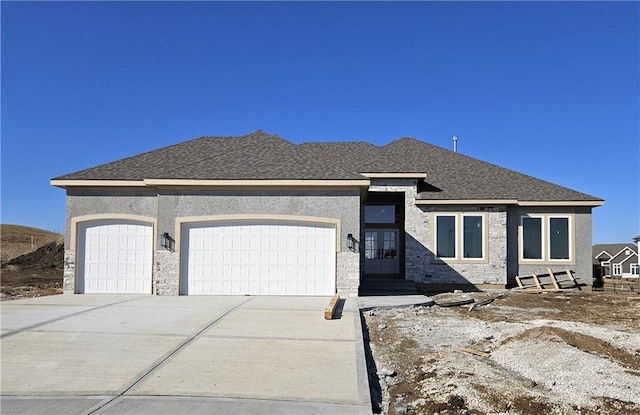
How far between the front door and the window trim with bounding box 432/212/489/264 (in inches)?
76.0

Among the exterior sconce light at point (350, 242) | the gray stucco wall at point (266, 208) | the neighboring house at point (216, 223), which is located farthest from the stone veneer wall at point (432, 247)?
the exterior sconce light at point (350, 242)

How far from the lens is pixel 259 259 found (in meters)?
13.2

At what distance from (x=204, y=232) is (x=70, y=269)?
14.0ft

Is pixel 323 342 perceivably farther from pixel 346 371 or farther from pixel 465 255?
pixel 465 255

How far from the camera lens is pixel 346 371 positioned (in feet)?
19.9

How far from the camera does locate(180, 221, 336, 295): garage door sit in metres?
13.1

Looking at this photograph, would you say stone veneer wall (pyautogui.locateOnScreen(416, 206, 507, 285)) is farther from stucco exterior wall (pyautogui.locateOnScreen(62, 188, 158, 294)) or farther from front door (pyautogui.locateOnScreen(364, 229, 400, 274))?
stucco exterior wall (pyautogui.locateOnScreen(62, 188, 158, 294))

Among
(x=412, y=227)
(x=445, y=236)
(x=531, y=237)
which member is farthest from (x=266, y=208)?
(x=531, y=237)

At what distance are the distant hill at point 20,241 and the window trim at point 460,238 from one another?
29.7m

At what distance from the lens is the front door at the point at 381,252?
A: 59.9 feet

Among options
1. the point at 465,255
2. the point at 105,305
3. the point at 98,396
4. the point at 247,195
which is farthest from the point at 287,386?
the point at 465,255

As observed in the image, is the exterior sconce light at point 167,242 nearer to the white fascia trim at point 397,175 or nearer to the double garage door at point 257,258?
the double garage door at point 257,258

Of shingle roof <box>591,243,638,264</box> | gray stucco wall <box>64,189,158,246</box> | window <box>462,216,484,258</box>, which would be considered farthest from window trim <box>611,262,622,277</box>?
gray stucco wall <box>64,189,158,246</box>

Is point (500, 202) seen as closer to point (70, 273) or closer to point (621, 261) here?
point (70, 273)
